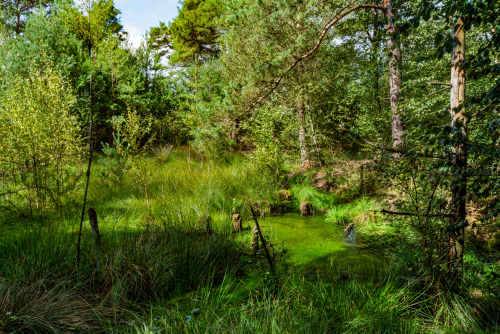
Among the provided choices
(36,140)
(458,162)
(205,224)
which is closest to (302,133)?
(205,224)

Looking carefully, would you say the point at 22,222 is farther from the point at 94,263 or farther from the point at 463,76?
the point at 463,76

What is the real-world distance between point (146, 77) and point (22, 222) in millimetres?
10034

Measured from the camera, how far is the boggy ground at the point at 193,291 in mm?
2041

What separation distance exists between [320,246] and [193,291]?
7.62 feet

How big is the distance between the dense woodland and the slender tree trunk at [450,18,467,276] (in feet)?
0.04

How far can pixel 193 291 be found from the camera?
9.96 feet

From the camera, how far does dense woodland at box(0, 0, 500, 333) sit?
6.73 feet

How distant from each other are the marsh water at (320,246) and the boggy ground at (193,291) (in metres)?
0.30

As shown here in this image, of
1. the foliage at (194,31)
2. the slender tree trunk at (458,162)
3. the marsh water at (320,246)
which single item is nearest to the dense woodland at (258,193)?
the slender tree trunk at (458,162)

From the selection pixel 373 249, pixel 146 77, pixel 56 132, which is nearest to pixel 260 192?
pixel 373 249

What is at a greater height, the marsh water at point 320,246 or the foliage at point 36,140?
the foliage at point 36,140

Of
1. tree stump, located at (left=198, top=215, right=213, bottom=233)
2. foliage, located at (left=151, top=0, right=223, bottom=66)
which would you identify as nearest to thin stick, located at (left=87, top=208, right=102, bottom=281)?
tree stump, located at (left=198, top=215, right=213, bottom=233)

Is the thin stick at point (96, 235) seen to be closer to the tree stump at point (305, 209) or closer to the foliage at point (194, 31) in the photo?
the tree stump at point (305, 209)

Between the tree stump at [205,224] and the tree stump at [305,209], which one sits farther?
the tree stump at [305,209]
